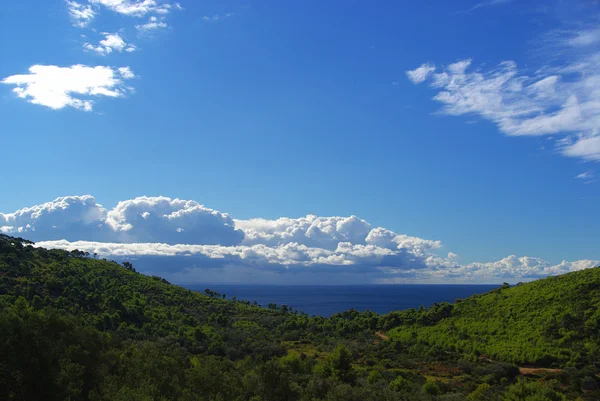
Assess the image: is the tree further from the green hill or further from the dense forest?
the green hill

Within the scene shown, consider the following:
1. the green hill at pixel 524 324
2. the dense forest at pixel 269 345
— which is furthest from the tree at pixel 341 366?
the green hill at pixel 524 324

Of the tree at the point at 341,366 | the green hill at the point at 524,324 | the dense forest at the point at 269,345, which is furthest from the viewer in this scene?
the green hill at the point at 524,324

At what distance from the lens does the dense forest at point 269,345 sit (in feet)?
87.5

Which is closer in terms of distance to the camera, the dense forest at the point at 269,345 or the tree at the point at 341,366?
the dense forest at the point at 269,345

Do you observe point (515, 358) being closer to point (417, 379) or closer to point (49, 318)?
point (417, 379)

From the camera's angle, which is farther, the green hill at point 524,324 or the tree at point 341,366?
the green hill at point 524,324

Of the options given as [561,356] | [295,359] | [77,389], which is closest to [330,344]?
[295,359]

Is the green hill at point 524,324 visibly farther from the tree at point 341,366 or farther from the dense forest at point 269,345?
the tree at point 341,366

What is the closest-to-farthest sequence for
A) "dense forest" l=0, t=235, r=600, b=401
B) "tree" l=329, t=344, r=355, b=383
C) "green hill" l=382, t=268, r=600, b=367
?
"dense forest" l=0, t=235, r=600, b=401, "tree" l=329, t=344, r=355, b=383, "green hill" l=382, t=268, r=600, b=367

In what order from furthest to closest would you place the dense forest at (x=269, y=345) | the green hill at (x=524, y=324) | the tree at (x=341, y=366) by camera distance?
the green hill at (x=524, y=324) < the tree at (x=341, y=366) < the dense forest at (x=269, y=345)

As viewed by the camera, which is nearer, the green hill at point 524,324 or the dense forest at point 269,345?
the dense forest at point 269,345

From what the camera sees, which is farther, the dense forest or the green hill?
the green hill

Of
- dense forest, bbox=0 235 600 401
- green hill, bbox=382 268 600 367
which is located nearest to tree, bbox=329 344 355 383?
dense forest, bbox=0 235 600 401

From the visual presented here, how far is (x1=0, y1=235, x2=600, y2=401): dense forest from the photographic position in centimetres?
2668
